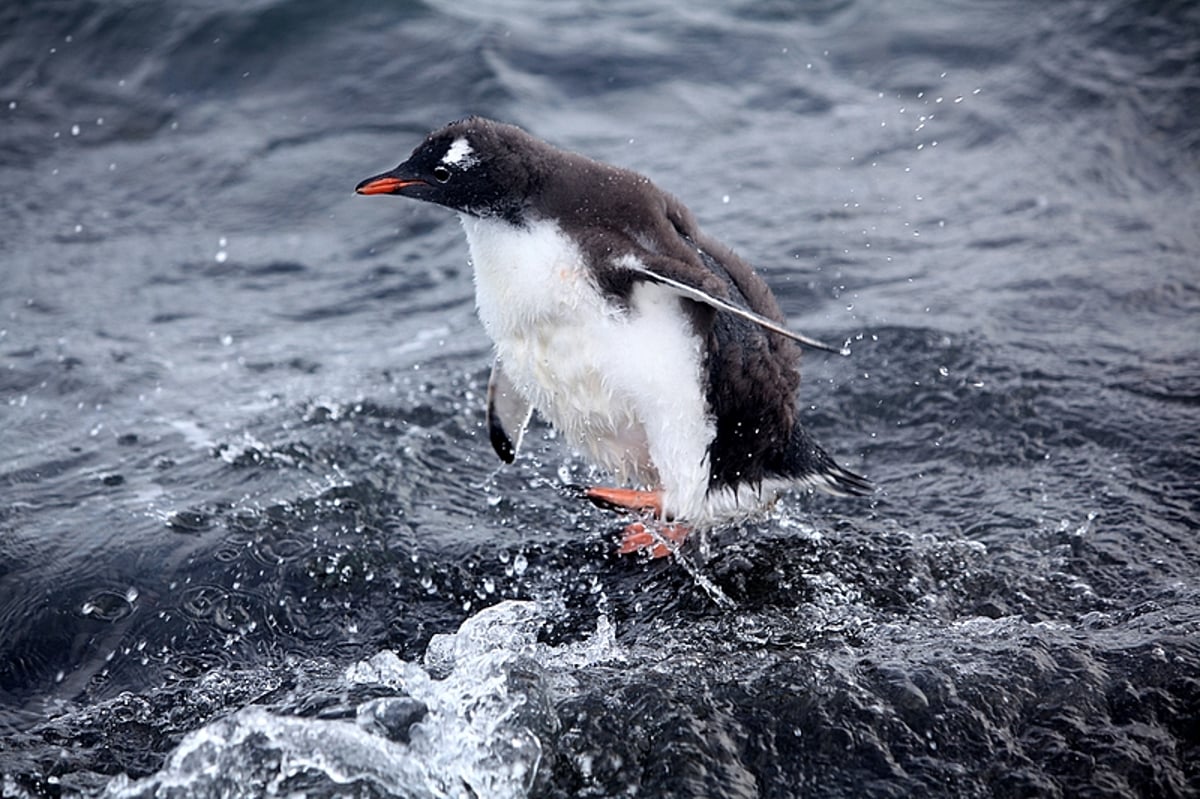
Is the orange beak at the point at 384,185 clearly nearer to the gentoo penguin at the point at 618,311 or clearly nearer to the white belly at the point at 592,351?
the gentoo penguin at the point at 618,311

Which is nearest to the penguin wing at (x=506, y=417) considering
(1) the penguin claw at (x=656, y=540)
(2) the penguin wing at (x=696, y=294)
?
(1) the penguin claw at (x=656, y=540)

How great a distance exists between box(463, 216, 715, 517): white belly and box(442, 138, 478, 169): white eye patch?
0.19m

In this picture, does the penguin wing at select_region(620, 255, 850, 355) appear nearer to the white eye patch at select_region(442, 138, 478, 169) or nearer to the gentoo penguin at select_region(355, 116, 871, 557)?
the gentoo penguin at select_region(355, 116, 871, 557)

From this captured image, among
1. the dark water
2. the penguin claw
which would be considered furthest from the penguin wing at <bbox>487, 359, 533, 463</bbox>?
the penguin claw

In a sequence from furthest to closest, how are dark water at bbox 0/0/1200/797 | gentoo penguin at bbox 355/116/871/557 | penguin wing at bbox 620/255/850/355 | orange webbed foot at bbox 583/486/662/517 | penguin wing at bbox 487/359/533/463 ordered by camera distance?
penguin wing at bbox 487/359/533/463
orange webbed foot at bbox 583/486/662/517
gentoo penguin at bbox 355/116/871/557
penguin wing at bbox 620/255/850/355
dark water at bbox 0/0/1200/797

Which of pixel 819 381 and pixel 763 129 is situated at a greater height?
pixel 763 129

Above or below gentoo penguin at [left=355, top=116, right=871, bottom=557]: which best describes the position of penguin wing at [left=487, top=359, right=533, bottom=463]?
below

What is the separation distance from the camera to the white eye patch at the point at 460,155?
385 centimetres

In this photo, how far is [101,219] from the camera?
7.11m

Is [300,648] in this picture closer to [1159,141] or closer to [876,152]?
[876,152]

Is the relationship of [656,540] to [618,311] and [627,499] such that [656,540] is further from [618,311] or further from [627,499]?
[618,311]

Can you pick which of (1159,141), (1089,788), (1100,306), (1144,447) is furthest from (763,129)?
(1089,788)

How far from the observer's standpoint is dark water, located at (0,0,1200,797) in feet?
10.6

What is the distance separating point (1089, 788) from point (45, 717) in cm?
271
